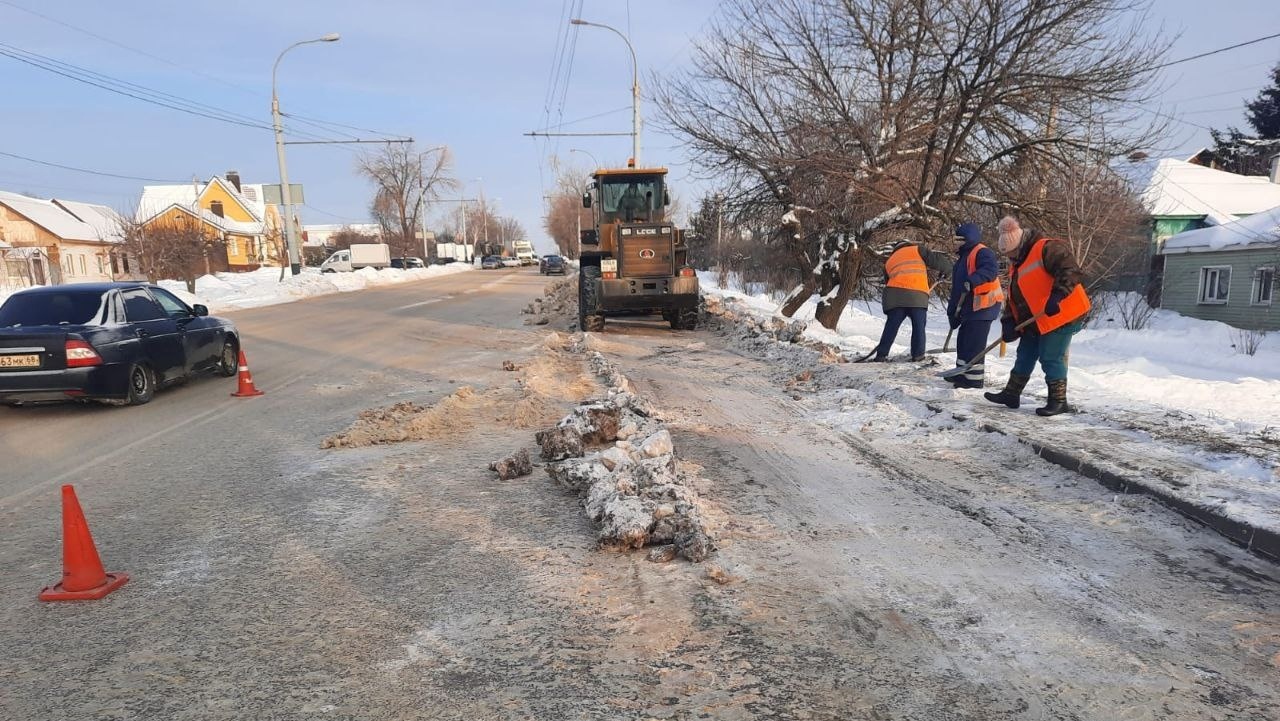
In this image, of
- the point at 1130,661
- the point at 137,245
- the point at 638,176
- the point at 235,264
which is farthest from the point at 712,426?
the point at 235,264

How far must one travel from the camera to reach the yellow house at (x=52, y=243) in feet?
124

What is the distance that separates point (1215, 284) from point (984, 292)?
83.8ft

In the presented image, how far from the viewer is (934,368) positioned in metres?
8.59

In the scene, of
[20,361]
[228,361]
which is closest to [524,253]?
[228,361]

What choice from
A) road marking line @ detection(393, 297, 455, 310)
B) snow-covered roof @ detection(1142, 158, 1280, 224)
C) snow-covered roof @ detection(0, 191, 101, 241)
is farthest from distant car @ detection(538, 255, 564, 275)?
snow-covered roof @ detection(1142, 158, 1280, 224)

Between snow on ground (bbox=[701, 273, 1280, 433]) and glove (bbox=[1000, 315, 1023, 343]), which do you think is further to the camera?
snow on ground (bbox=[701, 273, 1280, 433])

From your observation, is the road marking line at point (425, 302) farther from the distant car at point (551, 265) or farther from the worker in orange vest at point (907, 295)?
the distant car at point (551, 265)

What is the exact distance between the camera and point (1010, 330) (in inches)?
268

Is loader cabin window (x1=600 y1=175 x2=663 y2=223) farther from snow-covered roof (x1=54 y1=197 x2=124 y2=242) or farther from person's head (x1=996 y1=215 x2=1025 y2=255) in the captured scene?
snow-covered roof (x1=54 y1=197 x2=124 y2=242)

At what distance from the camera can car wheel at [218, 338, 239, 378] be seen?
9.48 m

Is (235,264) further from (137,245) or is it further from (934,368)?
(934,368)

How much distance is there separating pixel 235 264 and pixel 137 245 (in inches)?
1545

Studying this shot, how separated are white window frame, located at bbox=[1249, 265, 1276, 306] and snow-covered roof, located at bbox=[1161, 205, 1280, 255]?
859mm

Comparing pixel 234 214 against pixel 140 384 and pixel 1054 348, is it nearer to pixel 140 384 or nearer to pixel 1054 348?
pixel 140 384
